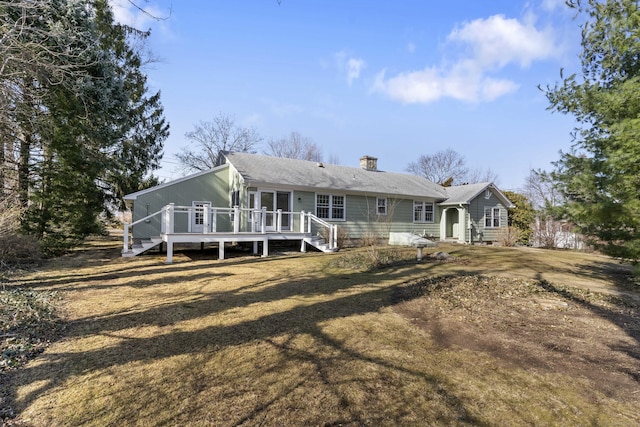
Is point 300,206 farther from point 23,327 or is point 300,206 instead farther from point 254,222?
point 23,327

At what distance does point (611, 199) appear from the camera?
7.70m

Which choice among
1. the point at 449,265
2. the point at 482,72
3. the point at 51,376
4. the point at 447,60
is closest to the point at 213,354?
the point at 51,376

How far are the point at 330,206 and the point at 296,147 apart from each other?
92.7ft

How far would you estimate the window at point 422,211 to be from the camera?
65.3 feet

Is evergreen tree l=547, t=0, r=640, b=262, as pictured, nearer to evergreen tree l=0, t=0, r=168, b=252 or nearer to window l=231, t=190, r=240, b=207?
window l=231, t=190, r=240, b=207

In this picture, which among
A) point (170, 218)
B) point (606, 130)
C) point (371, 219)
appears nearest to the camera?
point (606, 130)

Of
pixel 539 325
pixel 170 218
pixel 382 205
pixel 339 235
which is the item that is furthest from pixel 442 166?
pixel 539 325

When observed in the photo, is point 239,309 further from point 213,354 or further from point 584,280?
point 584,280

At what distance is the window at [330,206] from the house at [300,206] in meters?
0.05

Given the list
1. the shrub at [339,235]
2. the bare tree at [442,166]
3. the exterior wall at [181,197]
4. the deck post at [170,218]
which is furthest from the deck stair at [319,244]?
the bare tree at [442,166]

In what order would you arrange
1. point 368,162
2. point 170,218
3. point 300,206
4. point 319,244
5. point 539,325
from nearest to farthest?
point 539,325, point 170,218, point 319,244, point 300,206, point 368,162

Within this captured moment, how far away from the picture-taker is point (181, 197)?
15109 mm

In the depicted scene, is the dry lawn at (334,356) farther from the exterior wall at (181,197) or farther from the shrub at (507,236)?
the shrub at (507,236)

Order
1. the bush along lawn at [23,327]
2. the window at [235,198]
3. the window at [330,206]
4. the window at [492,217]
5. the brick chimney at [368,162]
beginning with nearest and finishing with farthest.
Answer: the bush along lawn at [23,327] < the window at [235,198] < the window at [330,206] < the window at [492,217] < the brick chimney at [368,162]
